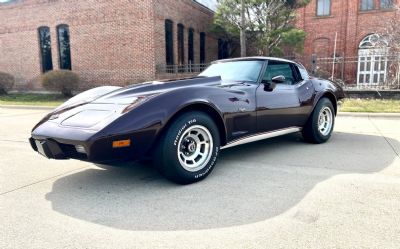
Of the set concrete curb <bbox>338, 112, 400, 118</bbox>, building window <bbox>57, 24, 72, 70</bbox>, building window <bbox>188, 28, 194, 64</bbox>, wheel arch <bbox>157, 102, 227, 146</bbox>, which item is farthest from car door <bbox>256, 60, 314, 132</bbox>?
building window <bbox>57, 24, 72, 70</bbox>

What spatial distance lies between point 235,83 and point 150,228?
230 centimetres

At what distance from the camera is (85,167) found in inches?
171

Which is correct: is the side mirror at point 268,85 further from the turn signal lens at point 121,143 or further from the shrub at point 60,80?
the shrub at point 60,80

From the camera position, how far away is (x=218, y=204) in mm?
3029

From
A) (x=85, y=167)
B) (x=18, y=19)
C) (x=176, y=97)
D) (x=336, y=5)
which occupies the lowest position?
(x=85, y=167)

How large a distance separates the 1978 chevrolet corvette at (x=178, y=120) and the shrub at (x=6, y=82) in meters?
16.1

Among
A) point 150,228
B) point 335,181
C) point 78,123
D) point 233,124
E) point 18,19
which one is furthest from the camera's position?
point 18,19

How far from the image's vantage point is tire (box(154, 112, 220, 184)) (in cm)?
330

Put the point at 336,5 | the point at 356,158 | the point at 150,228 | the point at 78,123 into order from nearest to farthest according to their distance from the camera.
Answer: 1. the point at 150,228
2. the point at 78,123
3. the point at 356,158
4. the point at 336,5

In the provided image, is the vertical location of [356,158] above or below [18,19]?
below

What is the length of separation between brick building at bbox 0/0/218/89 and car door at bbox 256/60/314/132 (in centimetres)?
1127

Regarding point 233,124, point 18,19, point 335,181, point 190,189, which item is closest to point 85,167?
point 190,189

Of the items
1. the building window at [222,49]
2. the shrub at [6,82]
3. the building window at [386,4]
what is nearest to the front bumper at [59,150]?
the shrub at [6,82]

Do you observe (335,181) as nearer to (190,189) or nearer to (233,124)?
(233,124)
